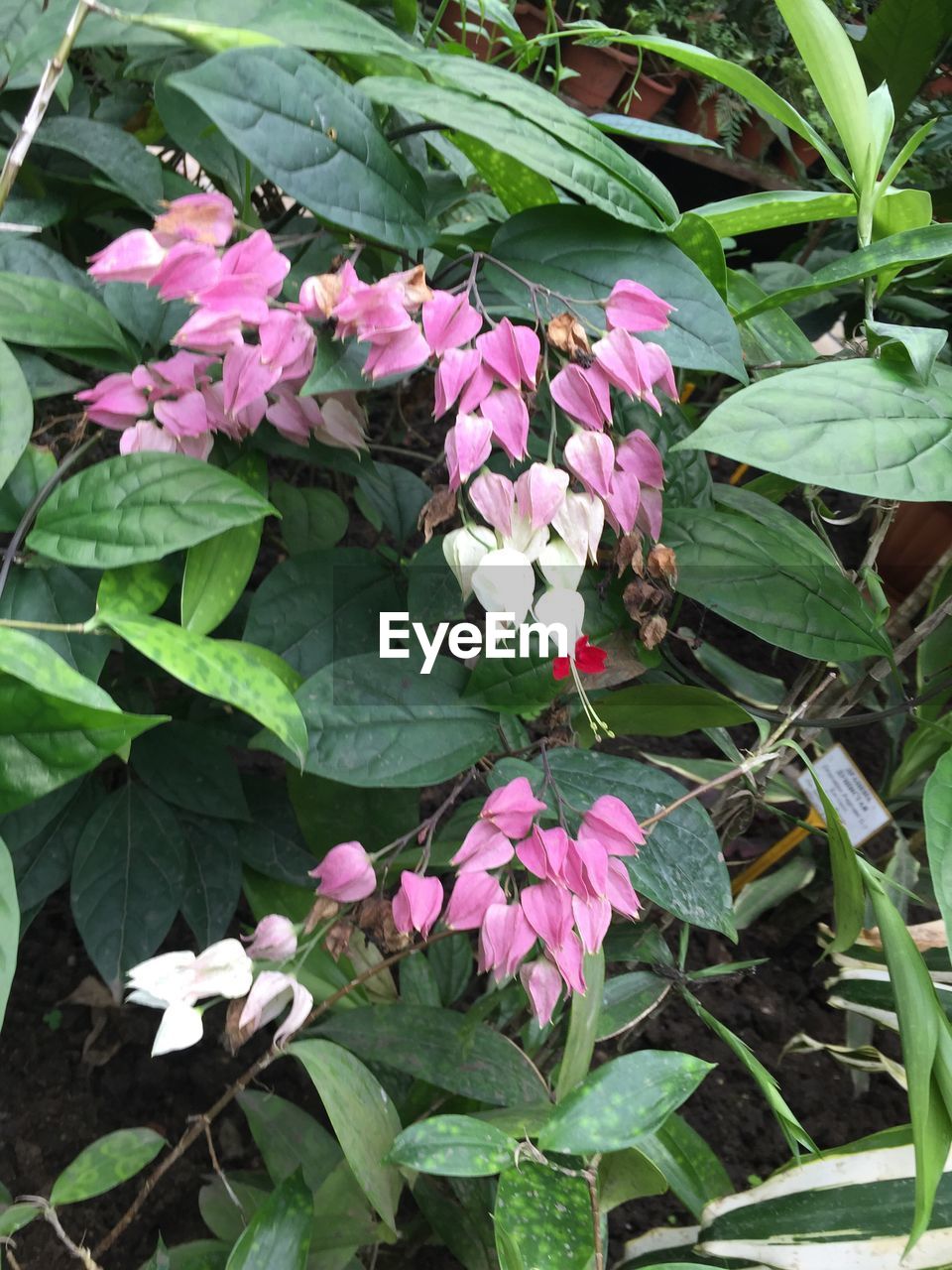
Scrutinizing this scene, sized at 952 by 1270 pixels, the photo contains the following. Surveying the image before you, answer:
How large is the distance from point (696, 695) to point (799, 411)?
0.76 feet

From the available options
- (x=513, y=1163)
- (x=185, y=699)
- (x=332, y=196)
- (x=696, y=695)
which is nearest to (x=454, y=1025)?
(x=513, y=1163)

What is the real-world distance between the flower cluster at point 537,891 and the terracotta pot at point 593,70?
70.8 inches

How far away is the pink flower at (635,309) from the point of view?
0.50m

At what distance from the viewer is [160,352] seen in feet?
2.14

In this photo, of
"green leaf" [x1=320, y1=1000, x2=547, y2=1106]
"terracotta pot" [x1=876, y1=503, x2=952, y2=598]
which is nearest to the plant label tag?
"green leaf" [x1=320, y1=1000, x2=547, y2=1106]

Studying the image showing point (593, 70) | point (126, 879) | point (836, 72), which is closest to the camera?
point (836, 72)

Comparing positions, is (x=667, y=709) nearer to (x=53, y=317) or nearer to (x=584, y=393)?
(x=584, y=393)

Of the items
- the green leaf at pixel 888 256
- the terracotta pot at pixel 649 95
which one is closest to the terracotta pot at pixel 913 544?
the green leaf at pixel 888 256

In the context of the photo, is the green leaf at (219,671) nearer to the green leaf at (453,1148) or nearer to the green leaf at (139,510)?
the green leaf at (139,510)

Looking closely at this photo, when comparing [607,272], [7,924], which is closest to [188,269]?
[607,272]

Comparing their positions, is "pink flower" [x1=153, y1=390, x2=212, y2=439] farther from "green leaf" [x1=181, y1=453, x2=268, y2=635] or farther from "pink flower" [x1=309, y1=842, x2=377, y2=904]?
"pink flower" [x1=309, y1=842, x2=377, y2=904]

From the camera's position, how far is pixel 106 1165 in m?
0.63

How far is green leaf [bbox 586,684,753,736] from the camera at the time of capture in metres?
0.65

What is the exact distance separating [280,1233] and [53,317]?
574mm
